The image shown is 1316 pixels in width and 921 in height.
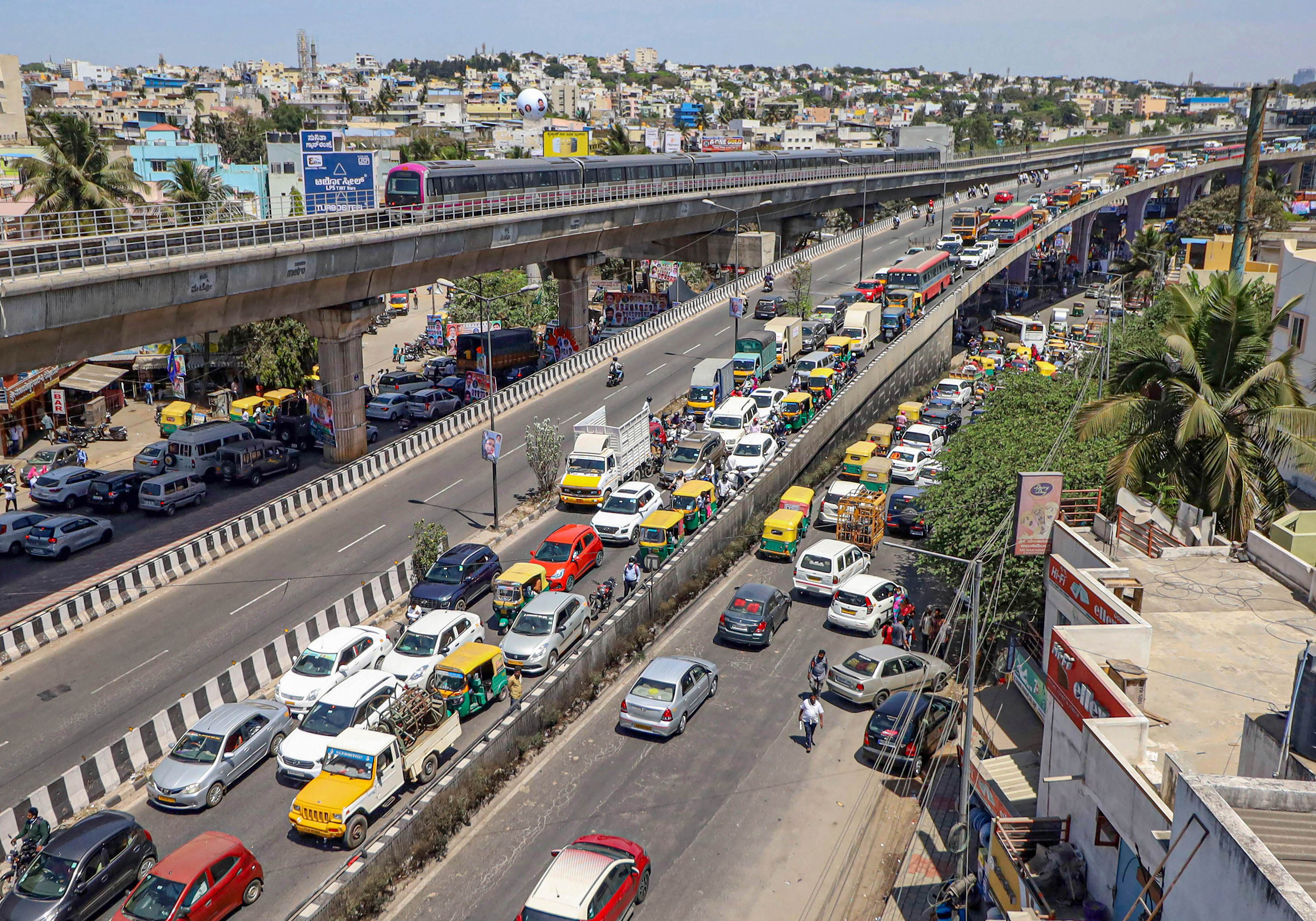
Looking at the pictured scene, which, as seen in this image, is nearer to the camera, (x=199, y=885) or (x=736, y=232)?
(x=199, y=885)

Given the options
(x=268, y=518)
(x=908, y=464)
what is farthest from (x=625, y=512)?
(x=268, y=518)

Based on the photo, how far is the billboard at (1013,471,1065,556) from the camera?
67.5ft

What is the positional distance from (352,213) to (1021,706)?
103 ft

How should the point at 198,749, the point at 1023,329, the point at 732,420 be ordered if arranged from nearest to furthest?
the point at 198,749 → the point at 732,420 → the point at 1023,329

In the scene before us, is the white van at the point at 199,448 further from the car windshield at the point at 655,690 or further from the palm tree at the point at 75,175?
the car windshield at the point at 655,690

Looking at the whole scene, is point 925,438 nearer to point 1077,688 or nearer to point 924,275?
point 924,275

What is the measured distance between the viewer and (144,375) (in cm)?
5619

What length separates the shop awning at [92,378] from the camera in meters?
50.4

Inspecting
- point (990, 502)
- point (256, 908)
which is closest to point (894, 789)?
point (990, 502)

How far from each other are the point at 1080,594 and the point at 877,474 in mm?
20403

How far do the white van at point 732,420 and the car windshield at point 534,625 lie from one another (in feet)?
54.7

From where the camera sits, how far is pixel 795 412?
4541 cm

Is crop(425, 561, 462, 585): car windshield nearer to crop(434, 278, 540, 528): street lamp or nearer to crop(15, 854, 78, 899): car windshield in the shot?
crop(434, 278, 540, 528): street lamp

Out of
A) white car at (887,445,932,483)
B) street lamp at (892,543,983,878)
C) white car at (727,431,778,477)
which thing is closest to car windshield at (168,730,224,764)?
street lamp at (892,543,983,878)
